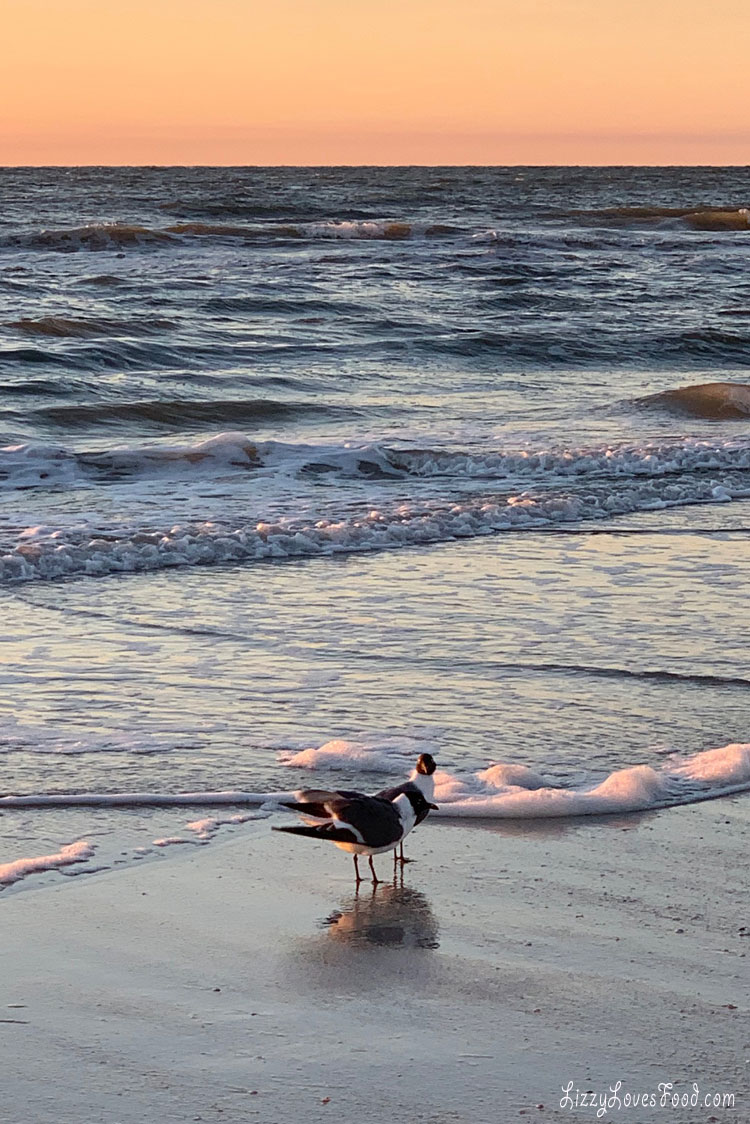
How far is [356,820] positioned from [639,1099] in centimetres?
134

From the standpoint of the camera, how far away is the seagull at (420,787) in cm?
466

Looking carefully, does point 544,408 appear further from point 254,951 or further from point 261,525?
point 254,951

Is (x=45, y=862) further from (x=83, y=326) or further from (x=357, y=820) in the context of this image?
(x=83, y=326)

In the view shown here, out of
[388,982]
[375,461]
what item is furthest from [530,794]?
[375,461]

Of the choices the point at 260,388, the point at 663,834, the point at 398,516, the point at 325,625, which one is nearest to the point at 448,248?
the point at 260,388

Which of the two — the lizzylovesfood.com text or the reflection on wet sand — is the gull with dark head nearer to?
the reflection on wet sand

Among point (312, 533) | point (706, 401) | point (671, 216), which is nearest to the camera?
point (312, 533)

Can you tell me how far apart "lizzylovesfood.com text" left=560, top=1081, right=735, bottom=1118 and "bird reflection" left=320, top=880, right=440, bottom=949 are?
865mm

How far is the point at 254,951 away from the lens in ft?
13.3

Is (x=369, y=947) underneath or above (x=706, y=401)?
underneath

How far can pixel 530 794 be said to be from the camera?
17.4 feet

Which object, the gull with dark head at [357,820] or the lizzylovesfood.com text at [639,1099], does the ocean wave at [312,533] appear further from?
the lizzylovesfood.com text at [639,1099]

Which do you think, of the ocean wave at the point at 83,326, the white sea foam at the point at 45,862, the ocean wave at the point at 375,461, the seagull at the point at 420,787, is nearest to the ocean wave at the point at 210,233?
the ocean wave at the point at 83,326

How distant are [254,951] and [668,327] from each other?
70.1 feet
